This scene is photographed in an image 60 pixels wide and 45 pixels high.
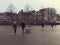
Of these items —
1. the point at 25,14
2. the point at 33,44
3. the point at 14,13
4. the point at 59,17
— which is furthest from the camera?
the point at 59,17

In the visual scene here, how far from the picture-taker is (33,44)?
17.7 m

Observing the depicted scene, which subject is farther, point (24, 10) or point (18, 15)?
point (18, 15)

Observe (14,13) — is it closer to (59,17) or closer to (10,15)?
(10,15)

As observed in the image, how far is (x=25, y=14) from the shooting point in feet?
371

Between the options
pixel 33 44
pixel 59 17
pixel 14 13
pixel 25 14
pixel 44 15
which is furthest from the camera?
pixel 59 17

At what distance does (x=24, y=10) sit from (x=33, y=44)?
335 feet

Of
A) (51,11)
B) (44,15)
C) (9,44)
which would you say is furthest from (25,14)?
(9,44)

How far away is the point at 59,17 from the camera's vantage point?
6609 inches

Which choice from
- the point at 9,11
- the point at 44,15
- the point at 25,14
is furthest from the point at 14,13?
the point at 44,15

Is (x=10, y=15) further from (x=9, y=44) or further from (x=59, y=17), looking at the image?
(x=9, y=44)

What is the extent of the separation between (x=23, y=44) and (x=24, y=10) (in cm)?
10181

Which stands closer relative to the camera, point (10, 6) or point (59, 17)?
point (10, 6)

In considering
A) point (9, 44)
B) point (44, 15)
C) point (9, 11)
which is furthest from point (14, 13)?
point (9, 44)

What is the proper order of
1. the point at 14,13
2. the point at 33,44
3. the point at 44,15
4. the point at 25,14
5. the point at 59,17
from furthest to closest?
the point at 59,17 → the point at 44,15 → the point at 14,13 → the point at 25,14 → the point at 33,44
